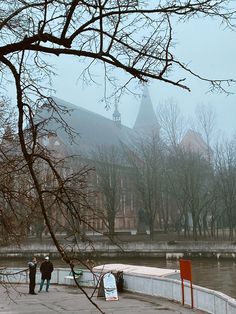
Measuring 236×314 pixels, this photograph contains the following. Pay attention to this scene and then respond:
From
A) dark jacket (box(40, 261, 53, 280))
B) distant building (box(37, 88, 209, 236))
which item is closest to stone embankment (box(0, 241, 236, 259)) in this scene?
distant building (box(37, 88, 209, 236))

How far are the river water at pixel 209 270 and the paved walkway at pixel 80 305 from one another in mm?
2523

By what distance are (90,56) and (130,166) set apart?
5273 cm

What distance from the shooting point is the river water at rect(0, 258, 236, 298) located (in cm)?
2369

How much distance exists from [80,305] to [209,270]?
18216mm

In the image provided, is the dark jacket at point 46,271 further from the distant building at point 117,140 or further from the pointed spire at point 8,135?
the distant building at point 117,140

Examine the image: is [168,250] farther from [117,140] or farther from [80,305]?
[117,140]

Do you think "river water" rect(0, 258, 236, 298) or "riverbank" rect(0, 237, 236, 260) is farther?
"riverbank" rect(0, 237, 236, 260)

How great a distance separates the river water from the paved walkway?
2.52 metres

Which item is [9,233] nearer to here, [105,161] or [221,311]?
[221,311]

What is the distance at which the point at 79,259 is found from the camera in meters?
4.48

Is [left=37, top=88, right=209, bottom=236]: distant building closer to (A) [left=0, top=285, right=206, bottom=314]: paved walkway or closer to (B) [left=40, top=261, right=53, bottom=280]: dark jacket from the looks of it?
(B) [left=40, top=261, right=53, bottom=280]: dark jacket

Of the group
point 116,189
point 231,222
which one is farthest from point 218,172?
point 116,189

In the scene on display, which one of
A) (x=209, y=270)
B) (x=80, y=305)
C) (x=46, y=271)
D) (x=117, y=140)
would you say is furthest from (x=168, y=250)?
(x=117, y=140)

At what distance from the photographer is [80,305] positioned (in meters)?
15.1
